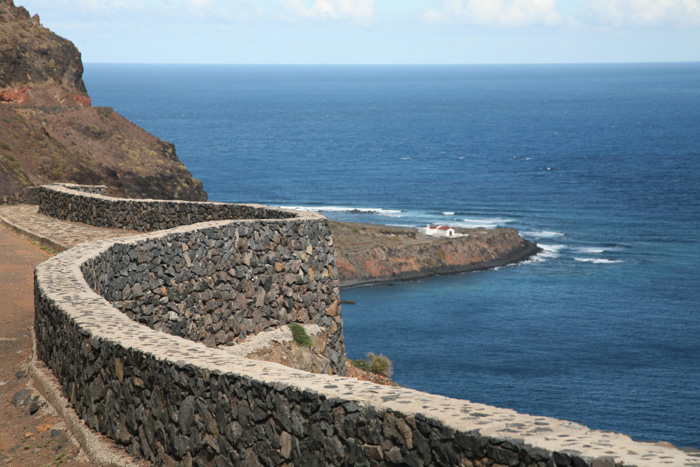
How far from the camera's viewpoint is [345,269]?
7638 cm

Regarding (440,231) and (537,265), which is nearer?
(537,265)

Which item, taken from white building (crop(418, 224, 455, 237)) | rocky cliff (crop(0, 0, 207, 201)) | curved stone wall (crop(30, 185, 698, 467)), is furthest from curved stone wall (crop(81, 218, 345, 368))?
white building (crop(418, 224, 455, 237))

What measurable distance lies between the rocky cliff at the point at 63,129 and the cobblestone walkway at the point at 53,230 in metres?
15.1

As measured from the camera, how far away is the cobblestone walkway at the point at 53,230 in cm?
1855

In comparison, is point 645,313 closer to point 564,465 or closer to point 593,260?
point 593,260

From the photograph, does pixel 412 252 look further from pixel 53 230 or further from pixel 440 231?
pixel 53 230

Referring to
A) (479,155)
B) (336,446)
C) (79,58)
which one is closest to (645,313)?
(79,58)

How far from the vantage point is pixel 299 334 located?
14.8 metres

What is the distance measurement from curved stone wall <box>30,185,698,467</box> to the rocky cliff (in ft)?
104

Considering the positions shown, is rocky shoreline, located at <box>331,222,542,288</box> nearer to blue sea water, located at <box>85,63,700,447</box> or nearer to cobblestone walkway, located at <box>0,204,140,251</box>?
blue sea water, located at <box>85,63,700,447</box>

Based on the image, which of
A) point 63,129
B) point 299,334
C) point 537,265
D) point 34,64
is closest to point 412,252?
point 537,265

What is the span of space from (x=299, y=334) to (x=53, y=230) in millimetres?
8841

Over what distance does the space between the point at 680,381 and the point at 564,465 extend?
50.0 meters

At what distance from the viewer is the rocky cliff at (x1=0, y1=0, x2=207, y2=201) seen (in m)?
40.8
